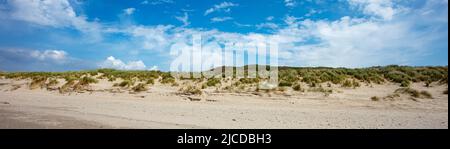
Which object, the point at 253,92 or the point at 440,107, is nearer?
the point at 440,107

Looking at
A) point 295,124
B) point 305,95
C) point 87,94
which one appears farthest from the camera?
point 87,94

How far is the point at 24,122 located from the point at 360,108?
9299mm
